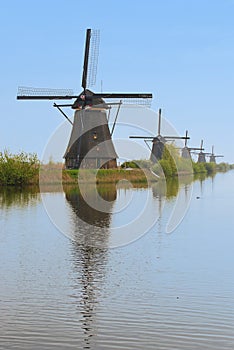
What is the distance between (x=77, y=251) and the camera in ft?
37.3

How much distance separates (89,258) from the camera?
10.6 m

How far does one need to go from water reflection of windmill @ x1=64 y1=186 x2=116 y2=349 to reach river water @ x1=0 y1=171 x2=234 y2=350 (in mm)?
16

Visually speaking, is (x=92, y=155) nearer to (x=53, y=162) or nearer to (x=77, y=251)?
(x=53, y=162)

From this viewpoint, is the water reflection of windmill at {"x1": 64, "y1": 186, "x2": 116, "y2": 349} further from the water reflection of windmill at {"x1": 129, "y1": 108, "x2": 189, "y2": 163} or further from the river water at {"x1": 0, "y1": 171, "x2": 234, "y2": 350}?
the water reflection of windmill at {"x1": 129, "y1": 108, "x2": 189, "y2": 163}

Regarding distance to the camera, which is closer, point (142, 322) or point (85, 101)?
point (142, 322)

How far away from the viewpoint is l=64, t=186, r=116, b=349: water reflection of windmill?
22.6 feet

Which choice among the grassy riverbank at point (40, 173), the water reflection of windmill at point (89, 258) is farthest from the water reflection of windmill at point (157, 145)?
the water reflection of windmill at point (89, 258)

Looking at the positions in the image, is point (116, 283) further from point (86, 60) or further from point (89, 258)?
point (86, 60)

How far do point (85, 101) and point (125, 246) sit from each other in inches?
796

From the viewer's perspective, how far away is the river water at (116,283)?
6.16 meters

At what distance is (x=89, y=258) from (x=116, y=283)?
2.07m

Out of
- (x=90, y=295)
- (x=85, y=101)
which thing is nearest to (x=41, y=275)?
(x=90, y=295)

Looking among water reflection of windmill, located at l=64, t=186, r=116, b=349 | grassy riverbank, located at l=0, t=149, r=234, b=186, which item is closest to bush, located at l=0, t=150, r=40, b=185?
grassy riverbank, located at l=0, t=149, r=234, b=186

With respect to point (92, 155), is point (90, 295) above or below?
below
